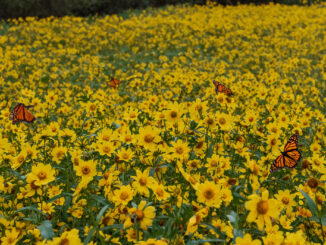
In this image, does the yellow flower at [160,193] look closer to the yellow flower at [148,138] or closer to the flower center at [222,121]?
the yellow flower at [148,138]

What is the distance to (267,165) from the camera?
93.0 inches

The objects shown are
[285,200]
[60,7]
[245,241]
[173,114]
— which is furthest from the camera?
[60,7]

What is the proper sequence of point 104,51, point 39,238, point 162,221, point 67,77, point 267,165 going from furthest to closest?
point 104,51
point 67,77
point 267,165
point 162,221
point 39,238

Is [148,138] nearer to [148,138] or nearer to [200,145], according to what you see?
[148,138]

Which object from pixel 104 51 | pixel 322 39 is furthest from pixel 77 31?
pixel 322 39

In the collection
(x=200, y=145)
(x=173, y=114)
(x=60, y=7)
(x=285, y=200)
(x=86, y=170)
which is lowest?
(x=285, y=200)

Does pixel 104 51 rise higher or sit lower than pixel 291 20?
A: lower

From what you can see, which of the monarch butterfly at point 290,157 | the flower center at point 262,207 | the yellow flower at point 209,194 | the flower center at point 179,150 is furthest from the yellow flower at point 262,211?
the monarch butterfly at point 290,157

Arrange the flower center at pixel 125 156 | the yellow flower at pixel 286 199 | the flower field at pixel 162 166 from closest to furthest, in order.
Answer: the flower field at pixel 162 166 → the yellow flower at pixel 286 199 → the flower center at pixel 125 156

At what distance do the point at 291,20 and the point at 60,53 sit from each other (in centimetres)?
1044

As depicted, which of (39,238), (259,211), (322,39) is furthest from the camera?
(322,39)

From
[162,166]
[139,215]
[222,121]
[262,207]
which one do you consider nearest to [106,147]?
[162,166]

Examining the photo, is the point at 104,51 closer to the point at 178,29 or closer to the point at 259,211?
the point at 178,29

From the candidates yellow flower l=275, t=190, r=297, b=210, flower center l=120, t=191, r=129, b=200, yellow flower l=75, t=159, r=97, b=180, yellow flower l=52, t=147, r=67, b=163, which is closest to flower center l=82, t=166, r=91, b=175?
yellow flower l=75, t=159, r=97, b=180
